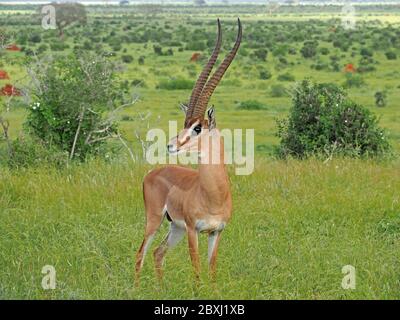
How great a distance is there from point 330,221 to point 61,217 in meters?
2.76

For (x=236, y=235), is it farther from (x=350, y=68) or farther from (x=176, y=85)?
(x=350, y=68)

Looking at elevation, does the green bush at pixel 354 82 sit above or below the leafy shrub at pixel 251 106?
above

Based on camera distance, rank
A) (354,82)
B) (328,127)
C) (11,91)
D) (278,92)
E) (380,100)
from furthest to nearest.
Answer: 1. (354,82)
2. (278,92)
3. (380,100)
4. (11,91)
5. (328,127)

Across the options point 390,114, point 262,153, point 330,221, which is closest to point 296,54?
point 390,114

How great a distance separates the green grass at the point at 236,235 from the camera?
6621mm

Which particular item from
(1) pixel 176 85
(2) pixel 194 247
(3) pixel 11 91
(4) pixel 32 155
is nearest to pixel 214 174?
(2) pixel 194 247

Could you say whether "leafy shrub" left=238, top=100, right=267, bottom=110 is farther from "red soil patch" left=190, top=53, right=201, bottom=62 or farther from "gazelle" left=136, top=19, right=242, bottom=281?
"gazelle" left=136, top=19, right=242, bottom=281

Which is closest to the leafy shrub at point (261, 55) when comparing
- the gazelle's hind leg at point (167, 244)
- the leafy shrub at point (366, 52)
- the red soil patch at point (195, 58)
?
the red soil patch at point (195, 58)

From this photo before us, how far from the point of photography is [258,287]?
21.6 ft

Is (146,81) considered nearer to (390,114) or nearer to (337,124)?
(390,114)

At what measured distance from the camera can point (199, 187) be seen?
6.48m

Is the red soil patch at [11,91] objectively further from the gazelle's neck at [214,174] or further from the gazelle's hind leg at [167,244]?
the gazelle's neck at [214,174]

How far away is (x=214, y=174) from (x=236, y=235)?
6.18ft
